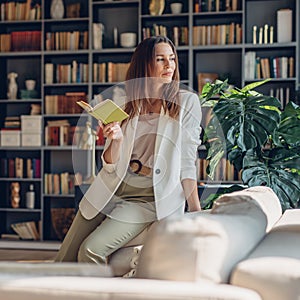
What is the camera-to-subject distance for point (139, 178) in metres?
2.38

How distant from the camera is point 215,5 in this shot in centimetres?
613

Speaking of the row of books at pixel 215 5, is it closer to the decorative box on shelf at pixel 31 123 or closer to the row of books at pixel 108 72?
the row of books at pixel 108 72

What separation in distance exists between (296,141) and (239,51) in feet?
9.42

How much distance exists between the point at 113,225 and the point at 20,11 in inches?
187

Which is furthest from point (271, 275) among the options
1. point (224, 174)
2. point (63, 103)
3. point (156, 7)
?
point (63, 103)

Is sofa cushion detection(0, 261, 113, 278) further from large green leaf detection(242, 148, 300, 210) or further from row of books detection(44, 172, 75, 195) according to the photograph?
row of books detection(44, 172, 75, 195)

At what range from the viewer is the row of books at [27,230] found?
21.2 ft

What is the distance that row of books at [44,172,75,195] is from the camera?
6.39 meters

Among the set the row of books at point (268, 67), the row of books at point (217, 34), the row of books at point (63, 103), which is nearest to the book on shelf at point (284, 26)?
the row of books at point (268, 67)

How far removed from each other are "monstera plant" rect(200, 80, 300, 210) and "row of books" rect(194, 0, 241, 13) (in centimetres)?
267

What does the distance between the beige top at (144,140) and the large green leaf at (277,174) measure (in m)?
1.16

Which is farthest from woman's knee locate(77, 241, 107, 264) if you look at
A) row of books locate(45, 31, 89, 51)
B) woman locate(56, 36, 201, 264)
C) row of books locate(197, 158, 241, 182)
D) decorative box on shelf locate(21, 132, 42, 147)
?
row of books locate(45, 31, 89, 51)

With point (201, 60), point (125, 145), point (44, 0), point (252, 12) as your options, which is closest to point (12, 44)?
point (44, 0)

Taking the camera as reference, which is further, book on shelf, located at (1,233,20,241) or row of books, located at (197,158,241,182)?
book on shelf, located at (1,233,20,241)
